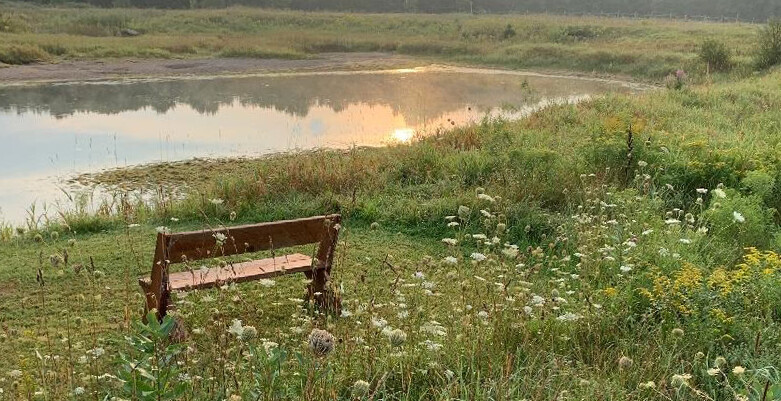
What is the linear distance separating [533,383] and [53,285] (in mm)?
5179

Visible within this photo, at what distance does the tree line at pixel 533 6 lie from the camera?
9306cm

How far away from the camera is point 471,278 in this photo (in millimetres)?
5426

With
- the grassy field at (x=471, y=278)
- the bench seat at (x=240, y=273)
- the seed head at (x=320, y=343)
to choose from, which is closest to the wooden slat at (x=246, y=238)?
the bench seat at (x=240, y=273)

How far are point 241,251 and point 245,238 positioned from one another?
138mm

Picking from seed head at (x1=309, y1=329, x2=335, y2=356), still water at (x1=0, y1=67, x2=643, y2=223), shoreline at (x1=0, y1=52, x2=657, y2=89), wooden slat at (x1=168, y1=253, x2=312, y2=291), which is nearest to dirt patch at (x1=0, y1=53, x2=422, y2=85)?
shoreline at (x1=0, y1=52, x2=657, y2=89)

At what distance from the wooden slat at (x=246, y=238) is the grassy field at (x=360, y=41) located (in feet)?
88.1

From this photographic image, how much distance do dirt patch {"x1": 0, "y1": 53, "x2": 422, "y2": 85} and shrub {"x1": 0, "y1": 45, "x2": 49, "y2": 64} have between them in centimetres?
92

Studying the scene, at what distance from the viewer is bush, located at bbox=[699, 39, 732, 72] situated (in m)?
29.9

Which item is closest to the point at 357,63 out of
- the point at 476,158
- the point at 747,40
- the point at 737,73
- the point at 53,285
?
the point at 737,73

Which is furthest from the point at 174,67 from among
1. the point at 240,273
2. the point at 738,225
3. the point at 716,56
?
the point at 738,225

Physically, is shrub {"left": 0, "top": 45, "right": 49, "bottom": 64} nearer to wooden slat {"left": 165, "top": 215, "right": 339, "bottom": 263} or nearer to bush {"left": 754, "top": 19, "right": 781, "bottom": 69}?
wooden slat {"left": 165, "top": 215, "right": 339, "bottom": 263}

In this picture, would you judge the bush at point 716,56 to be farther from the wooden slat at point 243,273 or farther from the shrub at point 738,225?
the wooden slat at point 243,273

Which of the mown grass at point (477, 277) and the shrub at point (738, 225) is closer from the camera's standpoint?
the mown grass at point (477, 277)

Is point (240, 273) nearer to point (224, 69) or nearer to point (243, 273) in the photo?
point (243, 273)
